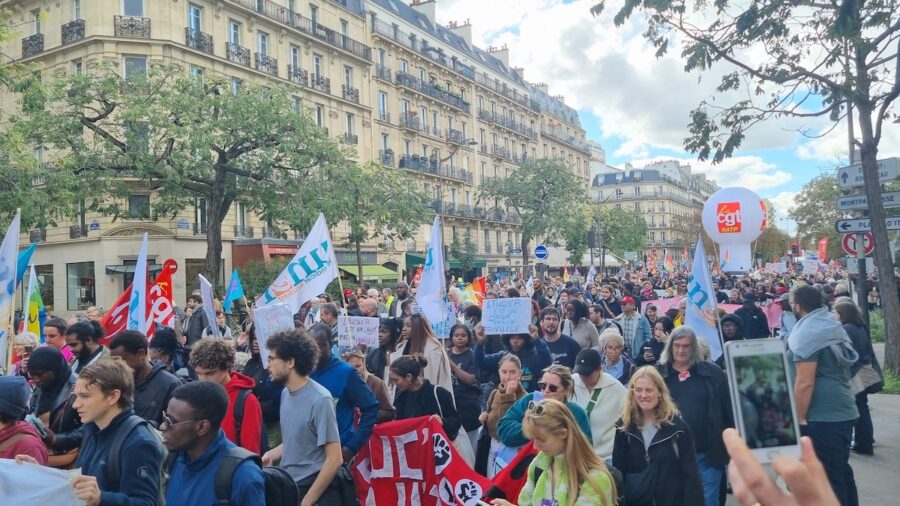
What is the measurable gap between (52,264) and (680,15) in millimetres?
30596

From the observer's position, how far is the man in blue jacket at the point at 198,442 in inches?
118

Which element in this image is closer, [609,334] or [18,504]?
[18,504]

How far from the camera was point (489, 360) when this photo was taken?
7312 millimetres

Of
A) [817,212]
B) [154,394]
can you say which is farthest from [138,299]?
[817,212]

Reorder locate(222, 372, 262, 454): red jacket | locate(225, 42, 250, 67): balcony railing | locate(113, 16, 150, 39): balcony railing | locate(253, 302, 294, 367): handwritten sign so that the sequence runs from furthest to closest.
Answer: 1. locate(225, 42, 250, 67): balcony railing
2. locate(113, 16, 150, 39): balcony railing
3. locate(253, 302, 294, 367): handwritten sign
4. locate(222, 372, 262, 454): red jacket

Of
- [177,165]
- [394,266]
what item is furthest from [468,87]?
[177,165]

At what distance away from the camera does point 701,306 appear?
7.62 m

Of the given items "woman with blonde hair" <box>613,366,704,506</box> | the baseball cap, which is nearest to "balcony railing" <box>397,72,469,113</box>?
the baseball cap

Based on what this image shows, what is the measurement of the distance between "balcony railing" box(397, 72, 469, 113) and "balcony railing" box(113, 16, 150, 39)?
63.2 feet

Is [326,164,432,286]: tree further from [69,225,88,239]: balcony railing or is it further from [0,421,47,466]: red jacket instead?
[0,421,47,466]: red jacket

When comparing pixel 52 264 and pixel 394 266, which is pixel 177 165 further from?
pixel 394 266

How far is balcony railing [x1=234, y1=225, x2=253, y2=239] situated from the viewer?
111ft

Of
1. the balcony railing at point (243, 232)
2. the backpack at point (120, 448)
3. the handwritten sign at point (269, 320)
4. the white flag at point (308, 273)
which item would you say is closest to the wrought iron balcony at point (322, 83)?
the balcony railing at point (243, 232)

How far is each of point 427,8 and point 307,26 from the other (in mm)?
19000
